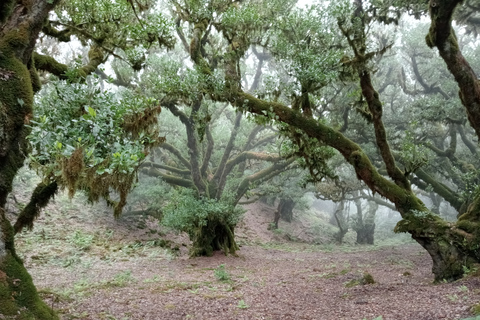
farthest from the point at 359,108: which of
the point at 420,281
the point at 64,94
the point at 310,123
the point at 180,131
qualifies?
the point at 180,131

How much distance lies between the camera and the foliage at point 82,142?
156 inches

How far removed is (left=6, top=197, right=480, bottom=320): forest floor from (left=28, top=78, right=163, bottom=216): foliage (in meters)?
2.56

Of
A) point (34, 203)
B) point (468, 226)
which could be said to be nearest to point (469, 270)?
point (468, 226)

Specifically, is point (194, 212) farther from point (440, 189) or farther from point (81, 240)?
point (440, 189)

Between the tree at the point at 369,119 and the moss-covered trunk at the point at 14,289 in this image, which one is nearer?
the moss-covered trunk at the point at 14,289

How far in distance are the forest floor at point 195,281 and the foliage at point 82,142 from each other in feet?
8.41

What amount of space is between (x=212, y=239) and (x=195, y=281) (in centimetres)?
486

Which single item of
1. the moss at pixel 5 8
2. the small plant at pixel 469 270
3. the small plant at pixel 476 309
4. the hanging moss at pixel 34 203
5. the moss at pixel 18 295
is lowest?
the moss at pixel 18 295

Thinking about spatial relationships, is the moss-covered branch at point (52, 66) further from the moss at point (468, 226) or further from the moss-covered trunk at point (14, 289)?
the moss at point (468, 226)

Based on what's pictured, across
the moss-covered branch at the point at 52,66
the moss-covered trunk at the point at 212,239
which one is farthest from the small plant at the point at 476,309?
the moss-covered trunk at the point at 212,239

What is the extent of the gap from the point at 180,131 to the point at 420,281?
16.4m

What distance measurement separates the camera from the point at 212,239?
1367cm

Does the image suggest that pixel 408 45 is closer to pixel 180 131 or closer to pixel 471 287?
pixel 180 131

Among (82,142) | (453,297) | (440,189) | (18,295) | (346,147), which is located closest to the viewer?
(18,295)
